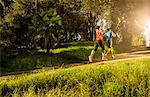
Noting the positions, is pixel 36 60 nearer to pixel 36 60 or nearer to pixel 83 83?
pixel 36 60

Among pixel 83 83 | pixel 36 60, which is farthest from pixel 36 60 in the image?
pixel 83 83

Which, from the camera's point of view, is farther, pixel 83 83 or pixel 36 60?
pixel 36 60

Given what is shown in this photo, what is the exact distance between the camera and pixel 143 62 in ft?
43.3

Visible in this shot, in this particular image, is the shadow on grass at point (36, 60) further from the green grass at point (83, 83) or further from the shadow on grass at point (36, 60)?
the green grass at point (83, 83)

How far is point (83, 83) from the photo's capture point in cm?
1127

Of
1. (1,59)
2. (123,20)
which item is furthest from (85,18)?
(1,59)

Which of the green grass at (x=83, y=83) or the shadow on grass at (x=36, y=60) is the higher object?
the green grass at (x=83, y=83)

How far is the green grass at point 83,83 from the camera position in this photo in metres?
10.6

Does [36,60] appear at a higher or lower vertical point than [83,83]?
lower

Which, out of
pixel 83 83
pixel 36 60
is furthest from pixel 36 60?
pixel 83 83

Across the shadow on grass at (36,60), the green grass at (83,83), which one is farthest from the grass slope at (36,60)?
the green grass at (83,83)

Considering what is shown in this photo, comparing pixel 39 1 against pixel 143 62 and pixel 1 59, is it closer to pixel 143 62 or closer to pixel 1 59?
pixel 1 59

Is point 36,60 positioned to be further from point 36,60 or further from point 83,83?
point 83,83

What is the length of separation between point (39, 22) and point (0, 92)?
2120cm
